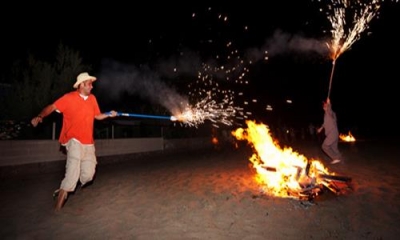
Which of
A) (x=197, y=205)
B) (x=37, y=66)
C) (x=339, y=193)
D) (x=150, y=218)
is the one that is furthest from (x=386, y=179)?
(x=37, y=66)

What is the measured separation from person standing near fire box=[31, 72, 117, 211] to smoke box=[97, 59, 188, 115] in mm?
9875

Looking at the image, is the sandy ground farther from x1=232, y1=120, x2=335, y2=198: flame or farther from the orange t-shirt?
the orange t-shirt

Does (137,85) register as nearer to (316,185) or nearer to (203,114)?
(203,114)

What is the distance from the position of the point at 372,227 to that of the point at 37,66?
492 inches

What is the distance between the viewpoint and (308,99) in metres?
41.7

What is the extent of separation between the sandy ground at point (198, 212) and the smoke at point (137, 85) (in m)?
9.00

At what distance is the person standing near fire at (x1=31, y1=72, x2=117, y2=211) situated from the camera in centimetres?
511

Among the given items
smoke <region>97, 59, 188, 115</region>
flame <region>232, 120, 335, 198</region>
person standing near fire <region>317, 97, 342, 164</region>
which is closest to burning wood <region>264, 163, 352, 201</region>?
flame <region>232, 120, 335, 198</region>

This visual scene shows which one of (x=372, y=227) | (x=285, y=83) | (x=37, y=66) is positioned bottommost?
(x=372, y=227)

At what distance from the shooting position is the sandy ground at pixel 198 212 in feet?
13.5

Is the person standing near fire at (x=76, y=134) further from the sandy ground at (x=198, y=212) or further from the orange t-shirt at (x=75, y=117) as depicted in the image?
the sandy ground at (x=198, y=212)

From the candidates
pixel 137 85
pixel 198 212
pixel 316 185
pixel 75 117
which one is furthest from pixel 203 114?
pixel 198 212

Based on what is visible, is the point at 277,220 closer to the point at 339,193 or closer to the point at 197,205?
the point at 197,205

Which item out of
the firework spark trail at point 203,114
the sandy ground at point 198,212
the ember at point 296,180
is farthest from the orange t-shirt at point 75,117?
the firework spark trail at point 203,114
